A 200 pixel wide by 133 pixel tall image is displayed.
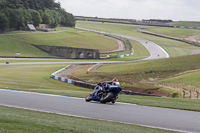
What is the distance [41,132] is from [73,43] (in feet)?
396

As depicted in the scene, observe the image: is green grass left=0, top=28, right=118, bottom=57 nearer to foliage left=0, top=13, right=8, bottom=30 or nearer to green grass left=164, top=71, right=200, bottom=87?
foliage left=0, top=13, right=8, bottom=30

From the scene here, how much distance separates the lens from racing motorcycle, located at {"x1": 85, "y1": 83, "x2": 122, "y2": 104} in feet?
58.9

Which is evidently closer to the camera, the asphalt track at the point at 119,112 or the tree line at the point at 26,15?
the asphalt track at the point at 119,112

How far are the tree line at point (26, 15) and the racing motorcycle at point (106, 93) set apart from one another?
108669mm

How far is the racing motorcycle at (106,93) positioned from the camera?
17945mm

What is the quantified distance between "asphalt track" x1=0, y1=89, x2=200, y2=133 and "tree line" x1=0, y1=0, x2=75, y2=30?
108038 mm

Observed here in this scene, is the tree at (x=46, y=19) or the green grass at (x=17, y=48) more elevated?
the tree at (x=46, y=19)

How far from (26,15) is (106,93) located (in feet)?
417

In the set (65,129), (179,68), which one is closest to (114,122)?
(65,129)

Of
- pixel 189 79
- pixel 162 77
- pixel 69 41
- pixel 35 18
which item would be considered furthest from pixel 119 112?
pixel 35 18

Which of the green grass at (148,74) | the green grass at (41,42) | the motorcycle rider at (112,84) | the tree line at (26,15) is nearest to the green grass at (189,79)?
the green grass at (148,74)

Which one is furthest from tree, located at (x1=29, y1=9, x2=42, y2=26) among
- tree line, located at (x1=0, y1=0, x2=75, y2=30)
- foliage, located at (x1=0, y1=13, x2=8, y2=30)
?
foliage, located at (x1=0, y1=13, x2=8, y2=30)

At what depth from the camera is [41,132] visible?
9.69 meters

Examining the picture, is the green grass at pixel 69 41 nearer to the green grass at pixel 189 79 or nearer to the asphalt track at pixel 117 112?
the green grass at pixel 189 79
